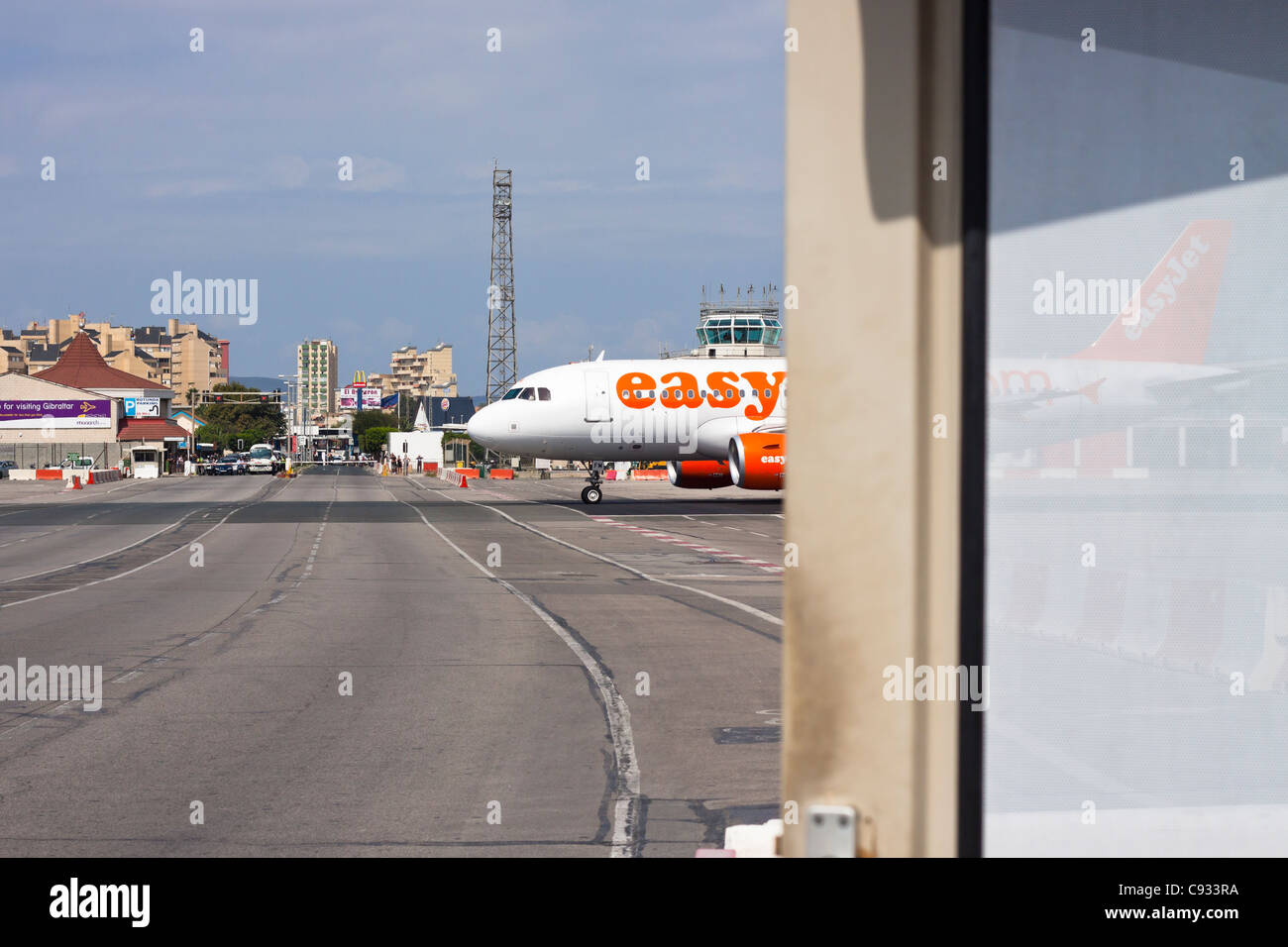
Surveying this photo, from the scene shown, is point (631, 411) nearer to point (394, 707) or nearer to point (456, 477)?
point (394, 707)

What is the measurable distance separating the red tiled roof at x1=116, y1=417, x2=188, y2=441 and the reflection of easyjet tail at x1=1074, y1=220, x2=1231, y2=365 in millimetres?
125935

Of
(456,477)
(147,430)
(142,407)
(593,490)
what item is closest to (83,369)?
(142,407)

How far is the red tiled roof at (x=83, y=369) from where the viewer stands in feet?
507

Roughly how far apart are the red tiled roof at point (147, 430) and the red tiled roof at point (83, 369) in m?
25.9

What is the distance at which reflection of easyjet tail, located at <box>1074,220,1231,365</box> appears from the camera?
6.66ft

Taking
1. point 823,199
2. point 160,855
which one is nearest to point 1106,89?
point 823,199

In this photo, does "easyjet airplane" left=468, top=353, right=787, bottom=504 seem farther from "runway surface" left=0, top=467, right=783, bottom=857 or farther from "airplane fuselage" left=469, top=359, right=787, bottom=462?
"runway surface" left=0, top=467, right=783, bottom=857

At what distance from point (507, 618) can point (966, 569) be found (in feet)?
41.0

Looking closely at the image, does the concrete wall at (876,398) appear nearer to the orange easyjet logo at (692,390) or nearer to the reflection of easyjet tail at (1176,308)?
the reflection of easyjet tail at (1176,308)

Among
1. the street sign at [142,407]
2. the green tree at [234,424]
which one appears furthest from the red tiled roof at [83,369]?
the green tree at [234,424]

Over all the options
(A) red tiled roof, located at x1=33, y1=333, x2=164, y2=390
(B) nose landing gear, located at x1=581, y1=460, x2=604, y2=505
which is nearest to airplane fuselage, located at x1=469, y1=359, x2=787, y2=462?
(B) nose landing gear, located at x1=581, y1=460, x2=604, y2=505

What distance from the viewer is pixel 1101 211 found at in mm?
2031

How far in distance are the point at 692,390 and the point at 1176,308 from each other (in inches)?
1383

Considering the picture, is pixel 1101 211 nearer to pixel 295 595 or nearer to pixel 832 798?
pixel 832 798
